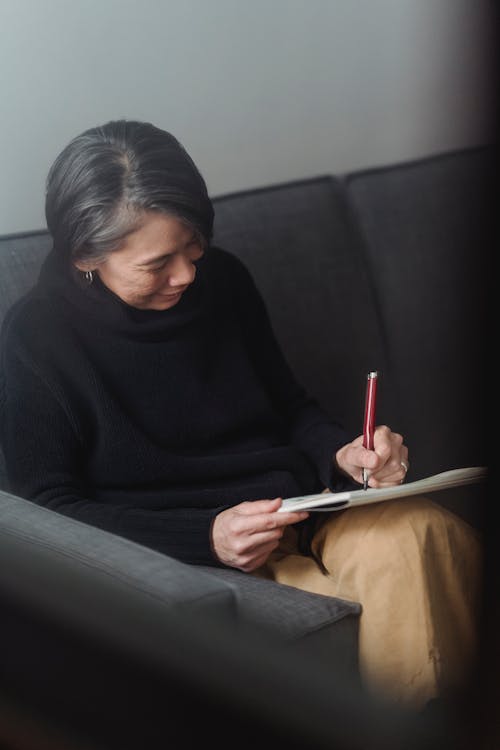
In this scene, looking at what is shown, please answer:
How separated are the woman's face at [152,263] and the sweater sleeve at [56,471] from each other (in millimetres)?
123

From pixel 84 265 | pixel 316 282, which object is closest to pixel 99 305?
pixel 84 265

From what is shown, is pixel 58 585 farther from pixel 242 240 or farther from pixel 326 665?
pixel 242 240

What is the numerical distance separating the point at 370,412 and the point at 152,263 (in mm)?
265

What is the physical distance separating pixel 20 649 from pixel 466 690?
135mm

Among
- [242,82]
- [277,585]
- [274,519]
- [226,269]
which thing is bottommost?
[277,585]

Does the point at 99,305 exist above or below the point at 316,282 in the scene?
above

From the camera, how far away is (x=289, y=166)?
1.63 metres

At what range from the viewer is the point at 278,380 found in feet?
4.03

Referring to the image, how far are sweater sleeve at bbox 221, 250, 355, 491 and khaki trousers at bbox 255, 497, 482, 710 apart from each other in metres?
0.14

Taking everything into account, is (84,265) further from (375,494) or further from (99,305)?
(375,494)

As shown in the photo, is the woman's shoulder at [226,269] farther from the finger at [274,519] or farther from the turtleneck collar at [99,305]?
the finger at [274,519]

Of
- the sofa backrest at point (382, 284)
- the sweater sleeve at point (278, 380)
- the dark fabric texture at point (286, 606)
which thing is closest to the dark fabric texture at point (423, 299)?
the sofa backrest at point (382, 284)

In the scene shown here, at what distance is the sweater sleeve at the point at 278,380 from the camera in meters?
1.18

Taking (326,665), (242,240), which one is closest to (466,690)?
(326,665)
